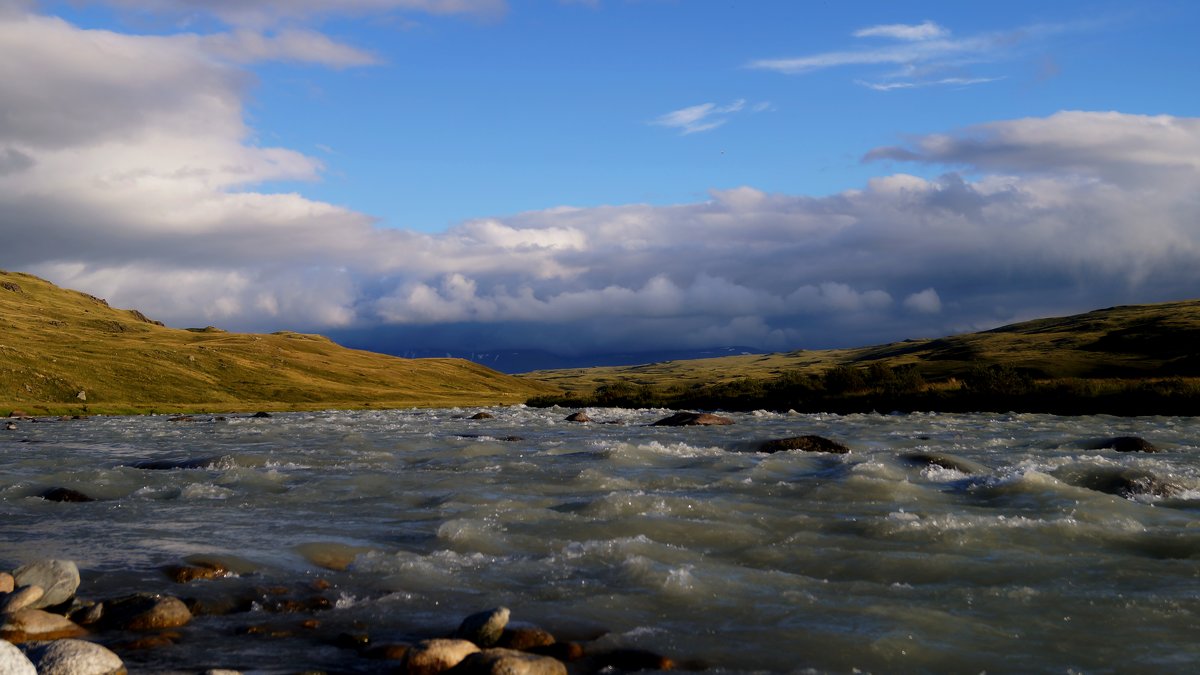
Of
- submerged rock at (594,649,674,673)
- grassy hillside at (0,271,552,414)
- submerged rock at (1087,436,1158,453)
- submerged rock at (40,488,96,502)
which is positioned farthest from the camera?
grassy hillside at (0,271,552,414)

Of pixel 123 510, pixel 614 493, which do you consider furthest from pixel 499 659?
pixel 123 510

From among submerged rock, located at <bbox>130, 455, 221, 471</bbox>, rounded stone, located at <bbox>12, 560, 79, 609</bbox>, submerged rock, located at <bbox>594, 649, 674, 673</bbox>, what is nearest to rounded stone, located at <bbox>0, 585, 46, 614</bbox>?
rounded stone, located at <bbox>12, 560, 79, 609</bbox>

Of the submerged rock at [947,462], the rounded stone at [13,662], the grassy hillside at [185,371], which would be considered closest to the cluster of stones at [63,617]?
the rounded stone at [13,662]

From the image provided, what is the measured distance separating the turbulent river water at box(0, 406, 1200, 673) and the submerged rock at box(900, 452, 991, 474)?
0.64ft

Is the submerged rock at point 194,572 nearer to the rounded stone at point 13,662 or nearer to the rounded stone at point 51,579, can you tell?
the rounded stone at point 51,579

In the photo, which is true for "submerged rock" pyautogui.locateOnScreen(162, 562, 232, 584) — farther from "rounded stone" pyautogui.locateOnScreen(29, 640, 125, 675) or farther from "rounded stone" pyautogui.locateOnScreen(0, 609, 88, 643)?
"rounded stone" pyautogui.locateOnScreen(29, 640, 125, 675)

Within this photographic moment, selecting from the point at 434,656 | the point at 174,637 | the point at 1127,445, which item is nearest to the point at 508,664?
the point at 434,656

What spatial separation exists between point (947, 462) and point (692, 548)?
13.5 m

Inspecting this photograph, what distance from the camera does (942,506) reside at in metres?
19.7

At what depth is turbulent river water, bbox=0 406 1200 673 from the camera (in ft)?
35.9

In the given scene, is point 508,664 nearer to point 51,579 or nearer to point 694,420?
point 51,579

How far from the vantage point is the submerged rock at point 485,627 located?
10461 mm

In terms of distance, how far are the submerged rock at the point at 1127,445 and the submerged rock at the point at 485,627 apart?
28.2m

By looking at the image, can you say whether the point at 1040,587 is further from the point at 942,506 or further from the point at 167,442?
the point at 167,442
